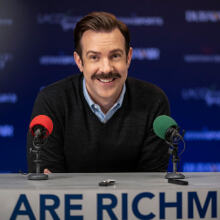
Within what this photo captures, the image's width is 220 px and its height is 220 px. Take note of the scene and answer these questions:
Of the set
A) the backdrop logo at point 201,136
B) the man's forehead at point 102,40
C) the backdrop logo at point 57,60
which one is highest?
the backdrop logo at point 57,60

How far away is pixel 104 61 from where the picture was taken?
2.21 metres

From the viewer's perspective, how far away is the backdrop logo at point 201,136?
4.14m

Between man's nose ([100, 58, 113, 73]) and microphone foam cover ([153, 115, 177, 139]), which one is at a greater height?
man's nose ([100, 58, 113, 73])

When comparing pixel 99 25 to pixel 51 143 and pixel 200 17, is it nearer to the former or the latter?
pixel 51 143

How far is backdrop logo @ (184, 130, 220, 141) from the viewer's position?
13.6 ft

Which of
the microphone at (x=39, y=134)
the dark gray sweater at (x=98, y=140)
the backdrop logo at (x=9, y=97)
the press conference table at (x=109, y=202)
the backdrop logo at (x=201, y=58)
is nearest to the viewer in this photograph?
the press conference table at (x=109, y=202)

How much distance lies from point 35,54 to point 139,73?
3.32 feet

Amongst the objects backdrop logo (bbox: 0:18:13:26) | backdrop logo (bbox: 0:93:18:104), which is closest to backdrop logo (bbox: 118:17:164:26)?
backdrop logo (bbox: 0:18:13:26)

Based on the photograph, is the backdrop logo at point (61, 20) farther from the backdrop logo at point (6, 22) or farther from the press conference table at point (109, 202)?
the press conference table at point (109, 202)

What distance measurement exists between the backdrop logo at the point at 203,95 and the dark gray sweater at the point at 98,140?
1778mm

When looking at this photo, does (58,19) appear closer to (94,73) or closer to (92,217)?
(94,73)

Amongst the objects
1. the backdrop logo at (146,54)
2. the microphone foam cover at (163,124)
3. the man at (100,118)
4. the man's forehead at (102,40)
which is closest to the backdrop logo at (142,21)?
the backdrop logo at (146,54)

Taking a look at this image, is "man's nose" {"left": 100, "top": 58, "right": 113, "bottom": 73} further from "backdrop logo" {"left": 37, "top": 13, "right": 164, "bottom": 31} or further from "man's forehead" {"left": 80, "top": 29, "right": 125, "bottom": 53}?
"backdrop logo" {"left": 37, "top": 13, "right": 164, "bottom": 31}

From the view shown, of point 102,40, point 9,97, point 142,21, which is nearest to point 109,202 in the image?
point 102,40
